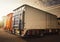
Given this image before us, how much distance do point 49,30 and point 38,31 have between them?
4.90ft

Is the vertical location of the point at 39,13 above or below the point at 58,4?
below

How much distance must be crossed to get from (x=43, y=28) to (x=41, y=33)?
→ 49 centimetres

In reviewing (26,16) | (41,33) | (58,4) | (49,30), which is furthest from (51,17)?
(58,4)

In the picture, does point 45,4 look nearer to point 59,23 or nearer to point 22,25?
point 59,23

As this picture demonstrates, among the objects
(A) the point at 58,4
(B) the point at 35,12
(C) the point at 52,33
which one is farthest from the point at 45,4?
(B) the point at 35,12

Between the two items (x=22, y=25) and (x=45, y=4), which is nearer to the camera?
(x=22, y=25)

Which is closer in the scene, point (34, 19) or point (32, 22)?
point (32, 22)

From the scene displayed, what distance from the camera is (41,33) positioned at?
984 cm

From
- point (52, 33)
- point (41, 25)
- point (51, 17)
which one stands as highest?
point (51, 17)

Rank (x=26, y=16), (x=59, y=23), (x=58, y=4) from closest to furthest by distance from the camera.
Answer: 1. (x=26, y=16)
2. (x=59, y=23)
3. (x=58, y=4)

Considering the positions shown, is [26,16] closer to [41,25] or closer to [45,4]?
[41,25]

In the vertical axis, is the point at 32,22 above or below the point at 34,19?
below

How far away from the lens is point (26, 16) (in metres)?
8.97

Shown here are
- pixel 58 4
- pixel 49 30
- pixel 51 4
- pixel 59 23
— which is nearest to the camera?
pixel 49 30
